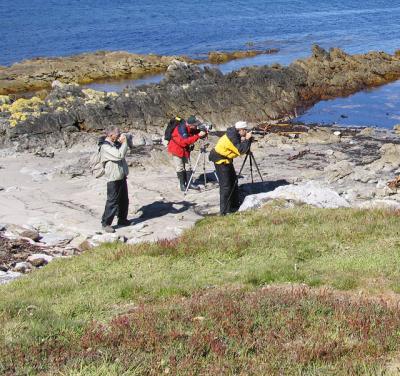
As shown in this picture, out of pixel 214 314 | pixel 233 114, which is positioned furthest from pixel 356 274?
pixel 233 114

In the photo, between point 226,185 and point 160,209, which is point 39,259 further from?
point 226,185

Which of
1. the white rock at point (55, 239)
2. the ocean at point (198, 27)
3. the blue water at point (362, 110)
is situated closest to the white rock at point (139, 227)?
the white rock at point (55, 239)

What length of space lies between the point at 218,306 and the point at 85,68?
58.0 meters

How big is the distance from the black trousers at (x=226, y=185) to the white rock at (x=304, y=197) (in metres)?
0.45

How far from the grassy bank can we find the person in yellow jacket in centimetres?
385

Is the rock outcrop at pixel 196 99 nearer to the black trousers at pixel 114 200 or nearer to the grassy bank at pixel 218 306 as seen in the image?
the black trousers at pixel 114 200

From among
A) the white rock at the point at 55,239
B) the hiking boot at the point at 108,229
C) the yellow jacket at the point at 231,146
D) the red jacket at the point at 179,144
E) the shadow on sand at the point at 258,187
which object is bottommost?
the shadow on sand at the point at 258,187

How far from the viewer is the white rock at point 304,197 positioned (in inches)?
680

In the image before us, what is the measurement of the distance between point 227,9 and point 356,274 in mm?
104711

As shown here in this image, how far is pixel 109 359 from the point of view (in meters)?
6.49

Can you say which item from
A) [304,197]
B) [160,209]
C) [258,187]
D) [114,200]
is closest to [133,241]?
[114,200]

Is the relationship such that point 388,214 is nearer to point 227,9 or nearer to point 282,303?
point 282,303

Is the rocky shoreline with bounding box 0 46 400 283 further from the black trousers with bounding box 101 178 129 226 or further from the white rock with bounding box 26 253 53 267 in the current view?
the black trousers with bounding box 101 178 129 226

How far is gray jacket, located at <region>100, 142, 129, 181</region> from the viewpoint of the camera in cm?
1614
